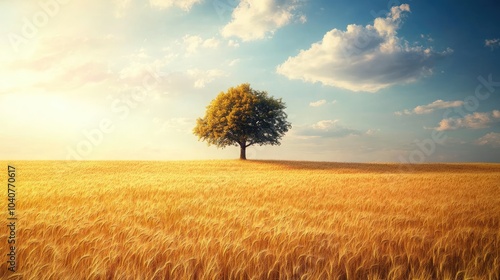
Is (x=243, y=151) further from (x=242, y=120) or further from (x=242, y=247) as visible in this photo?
(x=242, y=247)

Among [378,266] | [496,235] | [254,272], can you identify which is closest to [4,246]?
[254,272]

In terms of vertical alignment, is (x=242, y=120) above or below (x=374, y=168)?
above

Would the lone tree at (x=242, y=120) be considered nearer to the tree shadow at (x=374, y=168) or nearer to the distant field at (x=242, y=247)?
the tree shadow at (x=374, y=168)

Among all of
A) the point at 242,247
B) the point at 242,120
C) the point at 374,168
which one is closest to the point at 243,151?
the point at 242,120

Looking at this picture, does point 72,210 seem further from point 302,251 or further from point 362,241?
point 362,241

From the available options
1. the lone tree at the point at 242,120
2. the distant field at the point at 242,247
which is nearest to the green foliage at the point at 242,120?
the lone tree at the point at 242,120

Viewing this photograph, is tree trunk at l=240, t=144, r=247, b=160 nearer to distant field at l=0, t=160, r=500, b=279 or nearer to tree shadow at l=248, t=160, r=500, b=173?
tree shadow at l=248, t=160, r=500, b=173

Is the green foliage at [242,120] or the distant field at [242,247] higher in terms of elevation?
the green foliage at [242,120]

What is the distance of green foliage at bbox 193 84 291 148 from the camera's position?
1642 inches

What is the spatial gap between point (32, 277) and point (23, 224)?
129 inches

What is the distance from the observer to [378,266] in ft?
13.9

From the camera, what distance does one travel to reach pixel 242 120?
136 feet

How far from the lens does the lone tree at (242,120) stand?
41750 mm

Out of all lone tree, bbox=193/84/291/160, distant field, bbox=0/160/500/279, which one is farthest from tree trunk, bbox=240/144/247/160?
distant field, bbox=0/160/500/279
